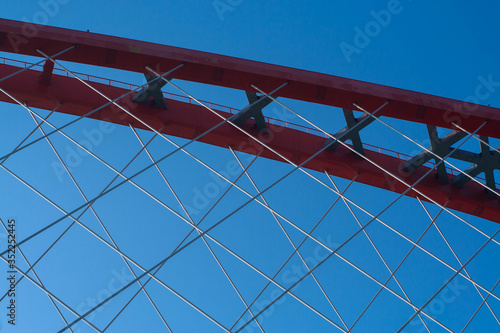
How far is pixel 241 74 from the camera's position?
57.0ft

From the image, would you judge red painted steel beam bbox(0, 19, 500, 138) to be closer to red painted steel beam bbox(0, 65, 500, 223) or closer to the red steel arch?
the red steel arch

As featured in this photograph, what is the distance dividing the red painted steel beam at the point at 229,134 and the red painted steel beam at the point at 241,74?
1697 millimetres

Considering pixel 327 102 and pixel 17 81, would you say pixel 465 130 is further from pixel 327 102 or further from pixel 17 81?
pixel 17 81

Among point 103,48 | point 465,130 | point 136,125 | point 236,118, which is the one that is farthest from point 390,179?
point 103,48

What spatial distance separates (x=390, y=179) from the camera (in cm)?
2089

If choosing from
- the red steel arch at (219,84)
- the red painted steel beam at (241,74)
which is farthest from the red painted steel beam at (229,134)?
the red painted steel beam at (241,74)

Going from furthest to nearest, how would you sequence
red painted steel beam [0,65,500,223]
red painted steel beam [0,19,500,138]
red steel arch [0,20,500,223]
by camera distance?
red painted steel beam [0,65,500,223]
red steel arch [0,20,500,223]
red painted steel beam [0,19,500,138]

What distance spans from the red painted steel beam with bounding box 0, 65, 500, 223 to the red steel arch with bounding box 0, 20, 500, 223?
0.08 ft

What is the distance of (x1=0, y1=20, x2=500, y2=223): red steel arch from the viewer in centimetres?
1644

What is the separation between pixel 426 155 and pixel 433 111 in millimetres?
2190

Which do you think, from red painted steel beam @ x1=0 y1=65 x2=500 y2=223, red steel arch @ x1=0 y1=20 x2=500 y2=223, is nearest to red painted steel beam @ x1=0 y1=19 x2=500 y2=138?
red steel arch @ x1=0 y1=20 x2=500 y2=223

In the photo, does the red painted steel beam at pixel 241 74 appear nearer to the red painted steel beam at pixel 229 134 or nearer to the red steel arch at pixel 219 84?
the red steel arch at pixel 219 84

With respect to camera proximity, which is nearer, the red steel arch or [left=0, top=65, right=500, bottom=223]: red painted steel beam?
the red steel arch

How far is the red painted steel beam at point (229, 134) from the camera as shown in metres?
18.0
